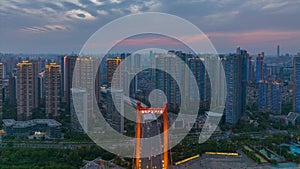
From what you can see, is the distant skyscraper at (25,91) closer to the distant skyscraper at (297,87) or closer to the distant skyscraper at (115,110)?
the distant skyscraper at (115,110)

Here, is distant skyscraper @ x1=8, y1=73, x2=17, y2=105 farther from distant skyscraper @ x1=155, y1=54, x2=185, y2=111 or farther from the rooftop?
distant skyscraper @ x1=155, y1=54, x2=185, y2=111

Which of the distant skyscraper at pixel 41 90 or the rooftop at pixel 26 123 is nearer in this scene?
the rooftop at pixel 26 123

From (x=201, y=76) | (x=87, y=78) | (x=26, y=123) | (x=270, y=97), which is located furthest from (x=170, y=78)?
(x=26, y=123)

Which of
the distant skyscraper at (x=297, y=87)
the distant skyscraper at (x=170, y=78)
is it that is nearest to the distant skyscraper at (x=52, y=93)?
the distant skyscraper at (x=170, y=78)

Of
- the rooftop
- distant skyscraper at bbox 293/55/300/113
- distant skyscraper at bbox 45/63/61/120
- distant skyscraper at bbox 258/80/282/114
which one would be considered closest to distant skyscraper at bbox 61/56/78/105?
distant skyscraper at bbox 45/63/61/120

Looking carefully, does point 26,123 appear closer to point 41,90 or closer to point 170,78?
point 41,90

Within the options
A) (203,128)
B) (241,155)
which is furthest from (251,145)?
(203,128)
